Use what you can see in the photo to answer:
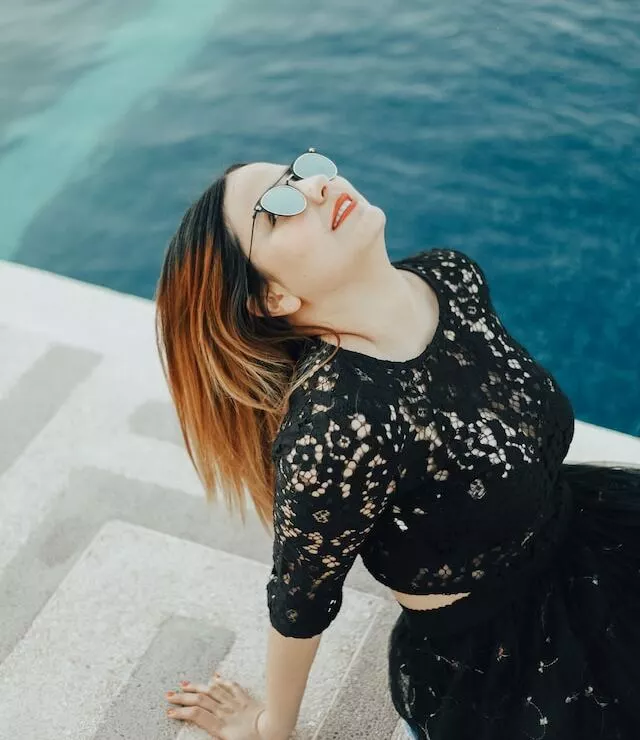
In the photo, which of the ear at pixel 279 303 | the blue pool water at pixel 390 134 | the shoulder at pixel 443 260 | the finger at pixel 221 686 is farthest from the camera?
the blue pool water at pixel 390 134

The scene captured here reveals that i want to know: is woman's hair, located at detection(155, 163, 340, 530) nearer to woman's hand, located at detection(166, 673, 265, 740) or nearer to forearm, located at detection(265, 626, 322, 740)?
forearm, located at detection(265, 626, 322, 740)

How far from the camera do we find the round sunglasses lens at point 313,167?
6.96ft

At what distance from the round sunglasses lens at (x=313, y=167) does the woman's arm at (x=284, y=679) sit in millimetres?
1110

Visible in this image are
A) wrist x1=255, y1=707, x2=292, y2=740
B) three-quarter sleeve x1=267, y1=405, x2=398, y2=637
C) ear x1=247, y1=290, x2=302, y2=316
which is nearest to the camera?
three-quarter sleeve x1=267, y1=405, x2=398, y2=637

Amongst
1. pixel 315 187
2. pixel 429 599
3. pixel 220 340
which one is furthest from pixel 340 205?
pixel 429 599

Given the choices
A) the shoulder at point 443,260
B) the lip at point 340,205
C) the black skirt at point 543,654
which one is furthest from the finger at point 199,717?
the lip at point 340,205

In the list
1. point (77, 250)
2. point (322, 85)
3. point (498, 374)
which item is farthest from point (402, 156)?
point (498, 374)

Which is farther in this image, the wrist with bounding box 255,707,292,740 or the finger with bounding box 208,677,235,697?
the finger with bounding box 208,677,235,697

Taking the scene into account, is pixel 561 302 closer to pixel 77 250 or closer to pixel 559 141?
pixel 559 141

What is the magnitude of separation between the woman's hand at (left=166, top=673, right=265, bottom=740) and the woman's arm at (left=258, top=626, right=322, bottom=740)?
93mm

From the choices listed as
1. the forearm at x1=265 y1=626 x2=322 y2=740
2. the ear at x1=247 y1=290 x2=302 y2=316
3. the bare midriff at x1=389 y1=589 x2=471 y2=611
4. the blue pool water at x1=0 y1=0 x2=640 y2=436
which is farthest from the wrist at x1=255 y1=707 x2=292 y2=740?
the blue pool water at x1=0 y1=0 x2=640 y2=436

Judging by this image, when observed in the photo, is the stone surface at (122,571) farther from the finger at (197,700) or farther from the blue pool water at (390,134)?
the blue pool water at (390,134)

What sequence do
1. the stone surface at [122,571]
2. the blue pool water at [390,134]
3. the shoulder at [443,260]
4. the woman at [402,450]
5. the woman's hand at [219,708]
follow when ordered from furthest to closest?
the blue pool water at [390,134] → the stone surface at [122,571] → the woman's hand at [219,708] → the shoulder at [443,260] → the woman at [402,450]

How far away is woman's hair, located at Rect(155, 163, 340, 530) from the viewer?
6.66ft
